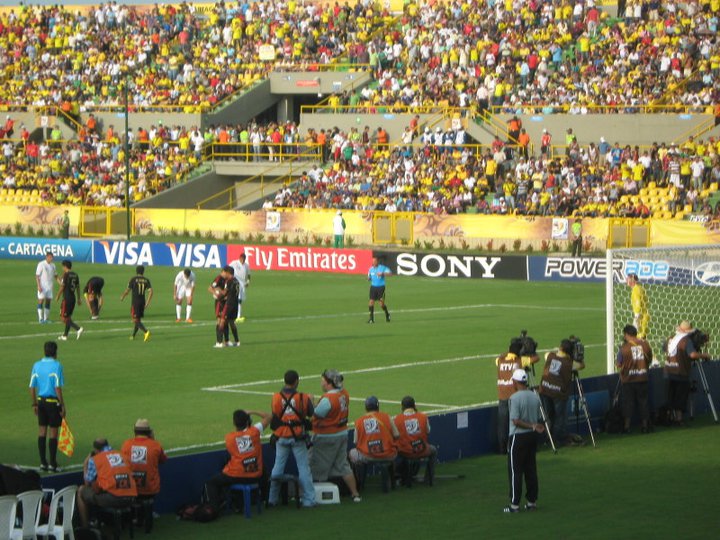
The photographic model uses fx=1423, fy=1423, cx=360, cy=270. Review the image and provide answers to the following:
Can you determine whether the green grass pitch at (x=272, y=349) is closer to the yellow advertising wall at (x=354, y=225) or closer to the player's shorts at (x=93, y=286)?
the player's shorts at (x=93, y=286)

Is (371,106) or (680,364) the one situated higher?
(371,106)

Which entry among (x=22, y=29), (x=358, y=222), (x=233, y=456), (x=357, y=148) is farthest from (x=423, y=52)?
(x=233, y=456)

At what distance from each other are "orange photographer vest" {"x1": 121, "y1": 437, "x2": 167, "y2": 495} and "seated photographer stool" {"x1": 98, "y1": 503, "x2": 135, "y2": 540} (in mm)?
309

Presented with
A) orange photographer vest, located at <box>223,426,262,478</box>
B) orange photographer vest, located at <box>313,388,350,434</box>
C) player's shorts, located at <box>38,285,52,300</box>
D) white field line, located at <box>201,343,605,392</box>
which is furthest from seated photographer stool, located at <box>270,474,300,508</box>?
player's shorts, located at <box>38,285,52,300</box>

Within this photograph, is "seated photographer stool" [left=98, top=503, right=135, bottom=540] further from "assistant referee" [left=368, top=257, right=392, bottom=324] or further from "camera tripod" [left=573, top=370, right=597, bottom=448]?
"assistant referee" [left=368, top=257, right=392, bottom=324]

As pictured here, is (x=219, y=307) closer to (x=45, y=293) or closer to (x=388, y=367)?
(x=388, y=367)

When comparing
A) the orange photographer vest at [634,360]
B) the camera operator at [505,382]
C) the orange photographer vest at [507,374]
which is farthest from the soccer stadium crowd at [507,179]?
the orange photographer vest at [507,374]

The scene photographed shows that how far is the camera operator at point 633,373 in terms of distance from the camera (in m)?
22.4

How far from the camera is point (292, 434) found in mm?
17219

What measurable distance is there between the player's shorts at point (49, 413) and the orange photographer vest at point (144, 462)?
11.4ft

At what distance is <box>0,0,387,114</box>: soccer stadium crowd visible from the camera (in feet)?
250

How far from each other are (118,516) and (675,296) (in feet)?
75.9

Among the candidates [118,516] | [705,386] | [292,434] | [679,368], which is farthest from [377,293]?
[118,516]

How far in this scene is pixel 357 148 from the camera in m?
66.5
